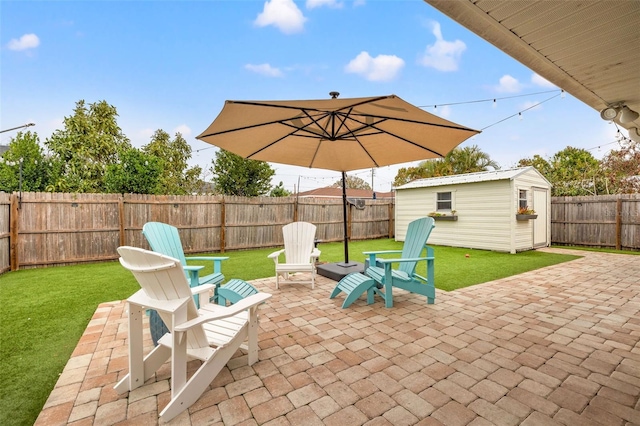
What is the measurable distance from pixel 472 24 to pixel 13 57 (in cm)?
1286

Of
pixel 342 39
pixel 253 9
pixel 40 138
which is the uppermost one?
pixel 253 9

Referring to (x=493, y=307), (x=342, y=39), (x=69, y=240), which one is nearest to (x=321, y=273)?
(x=493, y=307)

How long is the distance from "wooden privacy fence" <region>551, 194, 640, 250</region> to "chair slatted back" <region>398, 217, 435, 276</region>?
8.89 meters

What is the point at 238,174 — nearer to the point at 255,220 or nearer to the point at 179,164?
the point at 255,220

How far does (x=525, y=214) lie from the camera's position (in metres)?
8.38

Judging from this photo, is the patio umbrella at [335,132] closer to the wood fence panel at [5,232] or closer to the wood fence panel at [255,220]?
the wood fence panel at [255,220]

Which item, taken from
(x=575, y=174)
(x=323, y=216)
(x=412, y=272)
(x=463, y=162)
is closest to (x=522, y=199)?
(x=323, y=216)

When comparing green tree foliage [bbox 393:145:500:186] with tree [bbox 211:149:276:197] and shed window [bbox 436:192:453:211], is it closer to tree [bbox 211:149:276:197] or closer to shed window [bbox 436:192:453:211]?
shed window [bbox 436:192:453:211]

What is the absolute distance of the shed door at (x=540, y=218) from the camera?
9141 mm

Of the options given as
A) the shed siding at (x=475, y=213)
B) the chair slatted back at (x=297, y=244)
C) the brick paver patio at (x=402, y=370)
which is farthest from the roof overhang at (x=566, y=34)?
the shed siding at (x=475, y=213)

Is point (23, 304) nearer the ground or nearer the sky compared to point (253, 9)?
nearer the ground

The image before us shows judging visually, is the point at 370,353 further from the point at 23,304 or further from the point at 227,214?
the point at 227,214

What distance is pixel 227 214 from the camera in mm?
8594

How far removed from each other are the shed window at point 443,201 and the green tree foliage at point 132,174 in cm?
917
